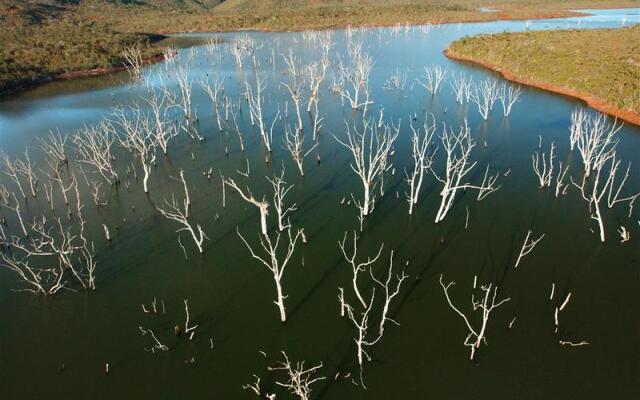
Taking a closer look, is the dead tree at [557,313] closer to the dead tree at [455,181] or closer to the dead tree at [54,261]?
the dead tree at [455,181]

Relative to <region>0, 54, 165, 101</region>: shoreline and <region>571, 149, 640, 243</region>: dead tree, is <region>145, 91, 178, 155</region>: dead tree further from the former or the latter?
<region>571, 149, 640, 243</region>: dead tree

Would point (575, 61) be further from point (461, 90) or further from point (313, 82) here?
point (313, 82)

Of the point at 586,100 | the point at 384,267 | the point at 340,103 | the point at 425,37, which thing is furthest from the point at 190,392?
the point at 425,37

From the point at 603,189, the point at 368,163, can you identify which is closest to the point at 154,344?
the point at 368,163

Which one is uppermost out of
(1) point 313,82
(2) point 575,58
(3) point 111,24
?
(3) point 111,24

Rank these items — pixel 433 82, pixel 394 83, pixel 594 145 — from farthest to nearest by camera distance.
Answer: pixel 433 82 → pixel 394 83 → pixel 594 145

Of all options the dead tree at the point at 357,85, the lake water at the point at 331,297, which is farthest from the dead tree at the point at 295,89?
the dead tree at the point at 357,85
